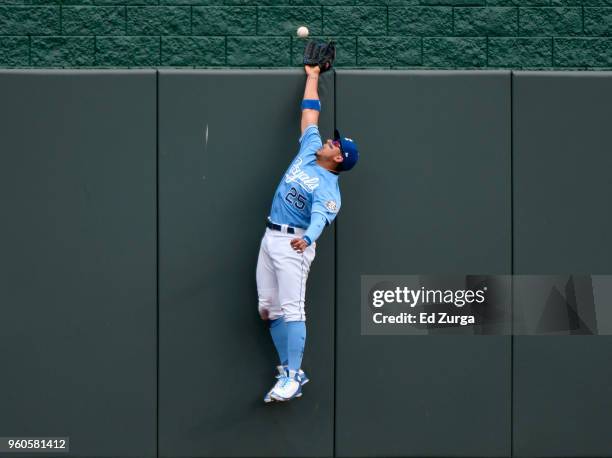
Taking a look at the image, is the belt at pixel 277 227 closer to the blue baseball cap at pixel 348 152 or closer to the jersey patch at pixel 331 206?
the jersey patch at pixel 331 206

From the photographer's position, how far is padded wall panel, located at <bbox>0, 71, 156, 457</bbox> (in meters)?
6.39

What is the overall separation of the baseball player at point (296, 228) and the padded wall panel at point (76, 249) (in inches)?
32.3

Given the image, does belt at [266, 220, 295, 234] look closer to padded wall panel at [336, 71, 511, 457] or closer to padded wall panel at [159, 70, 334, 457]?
→ padded wall panel at [159, 70, 334, 457]

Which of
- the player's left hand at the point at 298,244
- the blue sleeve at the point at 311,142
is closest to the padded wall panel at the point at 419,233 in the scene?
the blue sleeve at the point at 311,142

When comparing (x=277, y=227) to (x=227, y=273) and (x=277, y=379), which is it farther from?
(x=277, y=379)

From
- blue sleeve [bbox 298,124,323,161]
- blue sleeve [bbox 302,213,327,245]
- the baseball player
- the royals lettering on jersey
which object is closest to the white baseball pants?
the baseball player

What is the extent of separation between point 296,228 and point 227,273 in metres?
0.59

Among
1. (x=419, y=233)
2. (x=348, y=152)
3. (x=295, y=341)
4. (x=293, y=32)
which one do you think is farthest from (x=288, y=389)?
(x=293, y=32)

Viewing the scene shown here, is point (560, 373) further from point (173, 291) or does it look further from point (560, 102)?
point (173, 291)

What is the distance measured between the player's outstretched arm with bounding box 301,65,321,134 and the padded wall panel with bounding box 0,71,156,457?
1.01 metres

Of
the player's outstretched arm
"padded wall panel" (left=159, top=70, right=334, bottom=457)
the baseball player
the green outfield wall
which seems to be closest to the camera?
the baseball player
